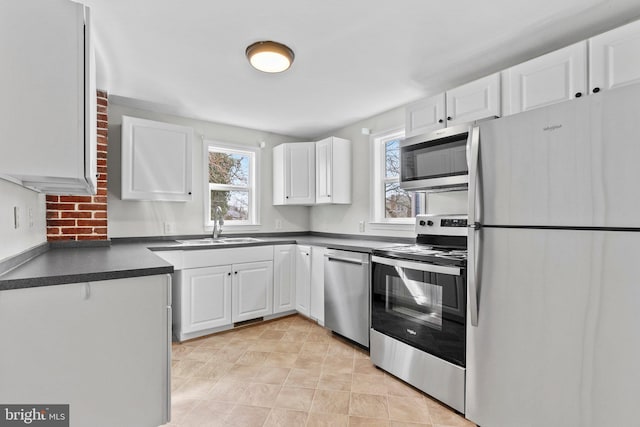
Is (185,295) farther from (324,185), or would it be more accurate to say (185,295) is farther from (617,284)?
(617,284)

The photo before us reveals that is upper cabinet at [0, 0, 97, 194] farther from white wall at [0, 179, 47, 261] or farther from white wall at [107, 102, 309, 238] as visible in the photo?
white wall at [107, 102, 309, 238]

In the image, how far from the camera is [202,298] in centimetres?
302

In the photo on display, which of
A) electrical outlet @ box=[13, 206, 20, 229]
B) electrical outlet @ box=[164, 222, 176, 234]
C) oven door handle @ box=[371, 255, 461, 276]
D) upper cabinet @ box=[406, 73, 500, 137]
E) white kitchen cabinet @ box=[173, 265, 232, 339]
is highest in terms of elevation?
upper cabinet @ box=[406, 73, 500, 137]

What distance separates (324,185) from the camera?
379 centimetres

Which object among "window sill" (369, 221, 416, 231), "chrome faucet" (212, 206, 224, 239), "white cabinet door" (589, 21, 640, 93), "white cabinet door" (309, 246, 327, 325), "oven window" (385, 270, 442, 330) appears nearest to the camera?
"white cabinet door" (589, 21, 640, 93)

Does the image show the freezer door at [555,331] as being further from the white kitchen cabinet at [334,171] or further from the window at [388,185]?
the white kitchen cabinet at [334,171]

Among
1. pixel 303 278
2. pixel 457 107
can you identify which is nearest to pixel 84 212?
pixel 303 278

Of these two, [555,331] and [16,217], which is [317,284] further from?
[16,217]

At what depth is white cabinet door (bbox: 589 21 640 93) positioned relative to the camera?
5.11 ft

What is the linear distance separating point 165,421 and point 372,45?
2.45 m

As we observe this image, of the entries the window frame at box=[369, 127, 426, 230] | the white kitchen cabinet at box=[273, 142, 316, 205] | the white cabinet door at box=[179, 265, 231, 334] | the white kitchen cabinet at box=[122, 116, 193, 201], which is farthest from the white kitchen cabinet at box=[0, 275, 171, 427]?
the white kitchen cabinet at box=[273, 142, 316, 205]

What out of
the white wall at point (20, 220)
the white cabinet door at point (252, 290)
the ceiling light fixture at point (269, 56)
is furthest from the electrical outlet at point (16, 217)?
the white cabinet door at point (252, 290)

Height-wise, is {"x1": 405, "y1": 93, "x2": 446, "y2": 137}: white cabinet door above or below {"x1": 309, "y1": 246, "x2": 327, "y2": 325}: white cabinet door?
above

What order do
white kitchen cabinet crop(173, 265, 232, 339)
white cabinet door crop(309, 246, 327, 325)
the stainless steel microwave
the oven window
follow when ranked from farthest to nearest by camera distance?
white cabinet door crop(309, 246, 327, 325)
white kitchen cabinet crop(173, 265, 232, 339)
the stainless steel microwave
the oven window
